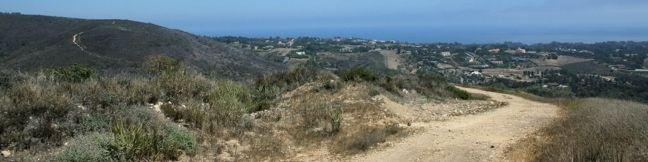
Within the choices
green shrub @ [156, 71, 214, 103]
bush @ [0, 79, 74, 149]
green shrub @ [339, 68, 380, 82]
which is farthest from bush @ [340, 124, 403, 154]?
green shrub @ [339, 68, 380, 82]

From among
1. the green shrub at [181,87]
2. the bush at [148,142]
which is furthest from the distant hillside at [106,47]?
the bush at [148,142]

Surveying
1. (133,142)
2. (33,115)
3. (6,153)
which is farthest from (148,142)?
(33,115)

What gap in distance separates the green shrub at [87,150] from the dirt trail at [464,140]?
4158 mm

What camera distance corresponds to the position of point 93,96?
1144 cm

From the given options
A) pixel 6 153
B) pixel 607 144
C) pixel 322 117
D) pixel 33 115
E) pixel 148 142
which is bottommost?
pixel 322 117

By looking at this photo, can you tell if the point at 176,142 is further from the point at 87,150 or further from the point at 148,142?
the point at 87,150

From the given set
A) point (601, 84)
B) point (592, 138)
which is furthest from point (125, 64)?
point (601, 84)

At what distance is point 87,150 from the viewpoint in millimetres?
8242

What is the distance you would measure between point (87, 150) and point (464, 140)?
6.88 meters

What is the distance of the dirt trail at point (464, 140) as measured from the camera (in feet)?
32.7

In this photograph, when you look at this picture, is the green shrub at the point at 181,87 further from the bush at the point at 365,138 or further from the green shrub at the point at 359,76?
the green shrub at the point at 359,76

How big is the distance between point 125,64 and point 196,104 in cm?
2819

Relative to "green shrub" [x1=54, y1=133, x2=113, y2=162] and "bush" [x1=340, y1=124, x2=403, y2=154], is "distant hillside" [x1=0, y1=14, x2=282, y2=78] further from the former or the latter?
"green shrub" [x1=54, y1=133, x2=113, y2=162]

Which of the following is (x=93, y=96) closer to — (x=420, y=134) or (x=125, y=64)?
(x=420, y=134)
